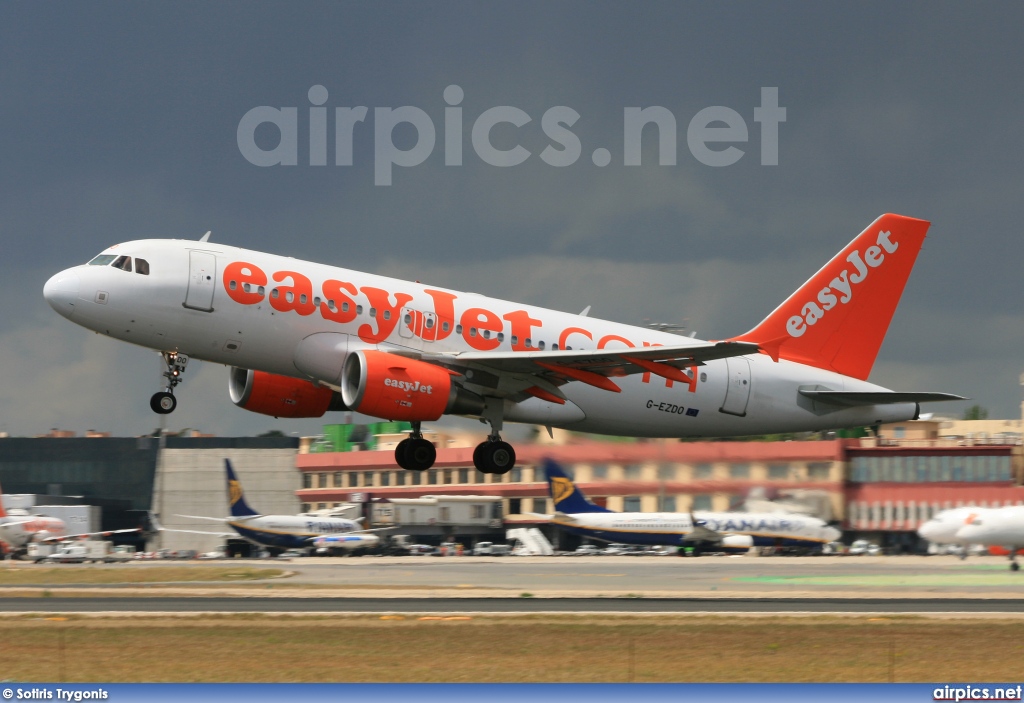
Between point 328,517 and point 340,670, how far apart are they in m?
65.7

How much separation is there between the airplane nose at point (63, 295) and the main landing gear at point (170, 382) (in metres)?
2.78

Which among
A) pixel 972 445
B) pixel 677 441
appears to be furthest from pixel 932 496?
pixel 677 441

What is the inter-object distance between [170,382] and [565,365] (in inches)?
421

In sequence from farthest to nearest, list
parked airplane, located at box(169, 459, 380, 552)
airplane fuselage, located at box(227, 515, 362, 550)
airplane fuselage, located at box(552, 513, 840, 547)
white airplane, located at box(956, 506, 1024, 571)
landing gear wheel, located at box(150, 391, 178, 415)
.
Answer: airplane fuselage, located at box(227, 515, 362, 550), parked airplane, located at box(169, 459, 380, 552), white airplane, located at box(956, 506, 1024, 571), airplane fuselage, located at box(552, 513, 840, 547), landing gear wheel, located at box(150, 391, 178, 415)

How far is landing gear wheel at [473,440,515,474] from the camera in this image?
37.3 m

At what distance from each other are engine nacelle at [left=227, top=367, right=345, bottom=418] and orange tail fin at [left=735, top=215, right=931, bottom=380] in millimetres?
13635

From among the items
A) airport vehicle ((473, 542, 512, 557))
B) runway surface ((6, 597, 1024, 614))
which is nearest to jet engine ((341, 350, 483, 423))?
runway surface ((6, 597, 1024, 614))

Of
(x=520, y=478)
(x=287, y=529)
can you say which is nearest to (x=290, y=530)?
(x=287, y=529)

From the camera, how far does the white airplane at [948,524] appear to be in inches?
2149

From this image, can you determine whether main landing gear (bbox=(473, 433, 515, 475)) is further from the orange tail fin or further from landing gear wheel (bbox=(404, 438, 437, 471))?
the orange tail fin

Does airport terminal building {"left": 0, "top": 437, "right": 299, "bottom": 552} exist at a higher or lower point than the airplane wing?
lower

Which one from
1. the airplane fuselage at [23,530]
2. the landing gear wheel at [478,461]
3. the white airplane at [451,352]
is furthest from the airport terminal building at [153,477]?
the white airplane at [451,352]

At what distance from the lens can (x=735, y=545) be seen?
210ft

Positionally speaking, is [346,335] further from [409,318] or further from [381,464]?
[381,464]
